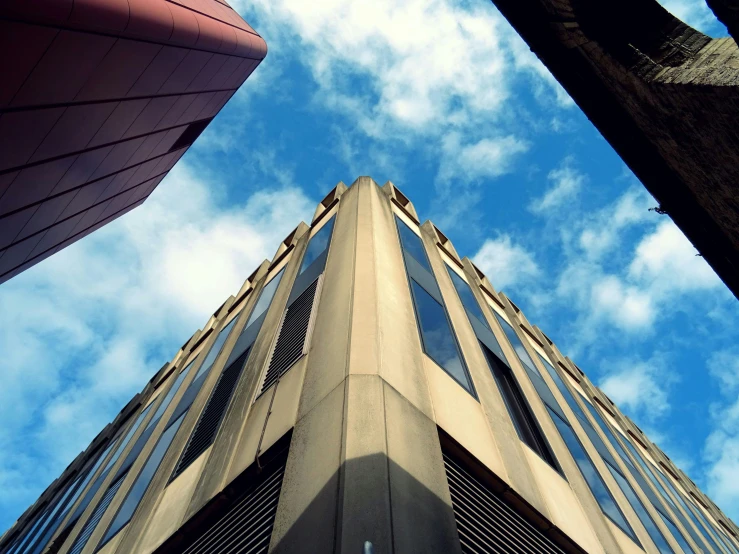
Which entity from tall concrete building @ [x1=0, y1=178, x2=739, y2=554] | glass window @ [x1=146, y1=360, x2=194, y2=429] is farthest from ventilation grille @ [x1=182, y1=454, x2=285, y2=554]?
glass window @ [x1=146, y1=360, x2=194, y2=429]

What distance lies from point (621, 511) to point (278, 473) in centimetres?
943

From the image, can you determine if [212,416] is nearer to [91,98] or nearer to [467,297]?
[91,98]

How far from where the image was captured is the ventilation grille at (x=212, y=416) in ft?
31.8

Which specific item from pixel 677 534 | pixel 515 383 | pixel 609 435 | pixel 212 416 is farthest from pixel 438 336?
pixel 609 435

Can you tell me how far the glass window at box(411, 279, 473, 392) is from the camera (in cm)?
925

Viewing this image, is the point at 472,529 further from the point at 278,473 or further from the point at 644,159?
the point at 644,159

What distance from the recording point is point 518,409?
1145 cm

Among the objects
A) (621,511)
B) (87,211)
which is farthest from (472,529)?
(87,211)

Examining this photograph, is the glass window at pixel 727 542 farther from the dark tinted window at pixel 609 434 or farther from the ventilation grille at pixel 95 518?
the ventilation grille at pixel 95 518

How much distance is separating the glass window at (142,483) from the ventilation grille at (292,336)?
4.17 metres

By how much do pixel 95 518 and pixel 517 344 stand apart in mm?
13061

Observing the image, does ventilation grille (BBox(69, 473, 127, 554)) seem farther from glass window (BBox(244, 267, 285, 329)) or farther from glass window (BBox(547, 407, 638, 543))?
glass window (BBox(547, 407, 638, 543))

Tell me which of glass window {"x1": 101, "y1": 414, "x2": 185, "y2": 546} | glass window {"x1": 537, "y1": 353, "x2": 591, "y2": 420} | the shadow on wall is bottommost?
the shadow on wall

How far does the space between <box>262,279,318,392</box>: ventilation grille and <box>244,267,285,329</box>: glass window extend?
10.2 ft
